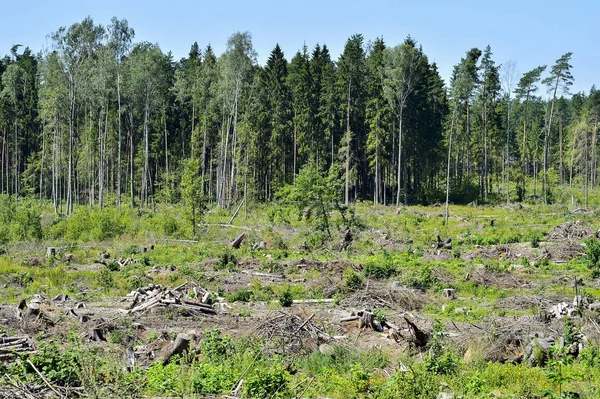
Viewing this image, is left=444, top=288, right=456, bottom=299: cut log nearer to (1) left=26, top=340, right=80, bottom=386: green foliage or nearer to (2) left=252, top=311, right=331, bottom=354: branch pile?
(2) left=252, top=311, right=331, bottom=354: branch pile

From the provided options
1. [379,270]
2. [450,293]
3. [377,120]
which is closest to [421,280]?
Answer: [450,293]

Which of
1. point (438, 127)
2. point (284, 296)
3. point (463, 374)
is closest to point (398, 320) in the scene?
point (284, 296)

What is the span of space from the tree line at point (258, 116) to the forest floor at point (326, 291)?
15.6 meters

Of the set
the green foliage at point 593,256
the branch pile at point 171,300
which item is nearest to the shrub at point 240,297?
the branch pile at point 171,300

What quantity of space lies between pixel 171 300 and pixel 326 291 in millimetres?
5000

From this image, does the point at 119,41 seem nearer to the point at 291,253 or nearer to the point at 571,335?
the point at 291,253

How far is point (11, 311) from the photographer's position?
1509 cm

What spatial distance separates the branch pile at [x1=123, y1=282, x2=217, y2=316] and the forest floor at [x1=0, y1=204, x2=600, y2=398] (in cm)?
6

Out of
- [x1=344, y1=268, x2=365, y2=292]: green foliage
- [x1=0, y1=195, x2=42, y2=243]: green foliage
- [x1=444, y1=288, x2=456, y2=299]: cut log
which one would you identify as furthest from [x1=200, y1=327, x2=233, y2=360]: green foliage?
[x1=0, y1=195, x2=42, y2=243]: green foliage

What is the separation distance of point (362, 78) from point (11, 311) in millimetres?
41718

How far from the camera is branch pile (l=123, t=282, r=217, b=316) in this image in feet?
50.0

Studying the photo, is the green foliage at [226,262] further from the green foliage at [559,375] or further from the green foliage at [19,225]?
the green foliage at [559,375]

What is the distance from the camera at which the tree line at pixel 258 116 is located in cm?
4791

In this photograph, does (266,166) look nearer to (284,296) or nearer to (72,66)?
(72,66)
